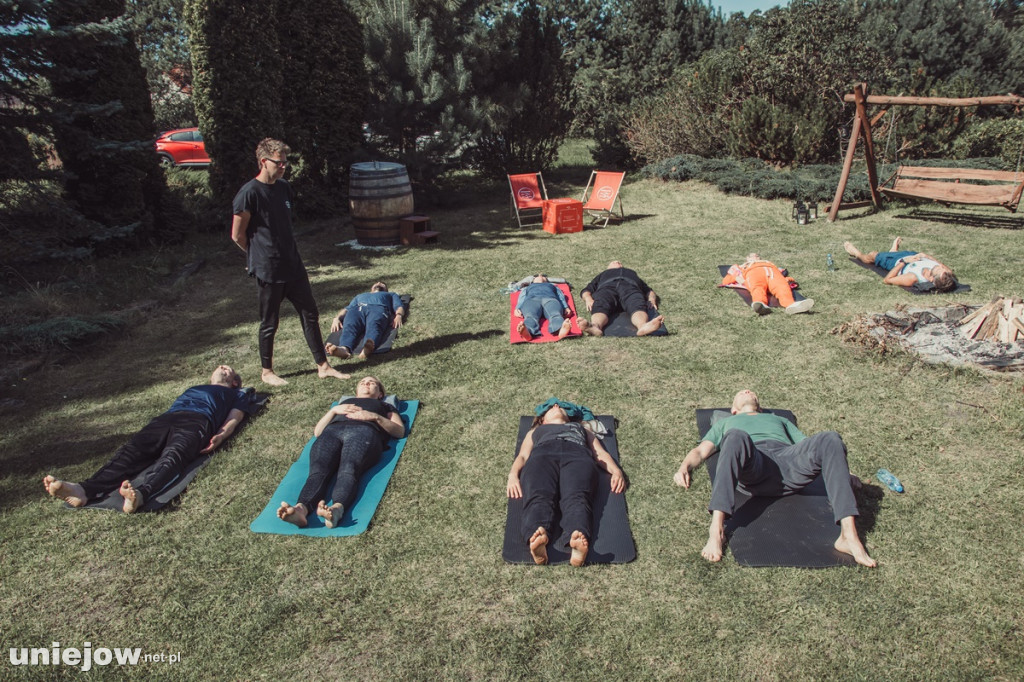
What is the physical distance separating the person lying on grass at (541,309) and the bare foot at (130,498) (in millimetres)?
3937

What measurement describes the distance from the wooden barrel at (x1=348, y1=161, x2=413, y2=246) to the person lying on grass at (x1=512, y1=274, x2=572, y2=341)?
410 cm

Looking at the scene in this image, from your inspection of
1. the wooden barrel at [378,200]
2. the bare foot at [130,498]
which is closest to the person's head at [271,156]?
the bare foot at [130,498]

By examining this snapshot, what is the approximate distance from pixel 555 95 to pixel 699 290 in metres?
9.83

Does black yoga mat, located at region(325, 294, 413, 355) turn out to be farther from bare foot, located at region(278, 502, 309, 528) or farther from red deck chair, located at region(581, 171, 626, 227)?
red deck chair, located at region(581, 171, 626, 227)

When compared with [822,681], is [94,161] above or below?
above

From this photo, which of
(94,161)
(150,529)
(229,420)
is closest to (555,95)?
(94,161)

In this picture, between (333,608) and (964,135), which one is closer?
(333,608)

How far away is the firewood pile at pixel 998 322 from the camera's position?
5.75 m

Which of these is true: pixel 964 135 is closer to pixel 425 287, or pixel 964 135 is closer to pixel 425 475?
pixel 425 287

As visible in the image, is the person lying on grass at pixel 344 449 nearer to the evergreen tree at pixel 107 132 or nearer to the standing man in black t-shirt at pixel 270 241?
the standing man in black t-shirt at pixel 270 241

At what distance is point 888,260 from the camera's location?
8344 millimetres

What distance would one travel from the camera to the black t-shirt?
206 inches

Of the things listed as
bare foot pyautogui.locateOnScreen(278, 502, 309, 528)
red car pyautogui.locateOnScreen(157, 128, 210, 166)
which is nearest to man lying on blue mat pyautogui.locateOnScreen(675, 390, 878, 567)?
bare foot pyautogui.locateOnScreen(278, 502, 309, 528)

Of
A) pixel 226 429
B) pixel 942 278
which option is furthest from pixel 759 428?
pixel 942 278
